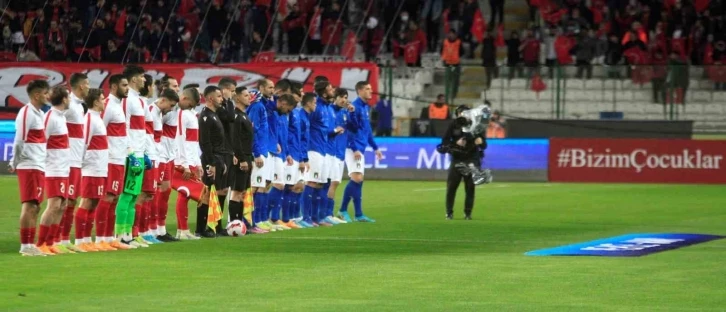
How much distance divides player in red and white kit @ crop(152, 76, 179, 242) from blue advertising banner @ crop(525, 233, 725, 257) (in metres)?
4.60

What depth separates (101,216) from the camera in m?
16.7

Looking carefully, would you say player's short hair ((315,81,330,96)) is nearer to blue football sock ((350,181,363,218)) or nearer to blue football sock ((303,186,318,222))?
blue football sock ((303,186,318,222))

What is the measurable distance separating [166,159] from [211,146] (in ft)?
3.15

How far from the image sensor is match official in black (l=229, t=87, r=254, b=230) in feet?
63.3

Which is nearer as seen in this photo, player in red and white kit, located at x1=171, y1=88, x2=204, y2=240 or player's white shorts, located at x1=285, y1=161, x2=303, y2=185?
player in red and white kit, located at x1=171, y1=88, x2=204, y2=240

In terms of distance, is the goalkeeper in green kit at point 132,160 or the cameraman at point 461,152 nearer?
the goalkeeper in green kit at point 132,160

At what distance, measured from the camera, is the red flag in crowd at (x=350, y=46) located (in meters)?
40.8

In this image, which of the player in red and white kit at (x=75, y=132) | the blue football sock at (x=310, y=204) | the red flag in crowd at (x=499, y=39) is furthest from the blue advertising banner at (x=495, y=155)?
the player in red and white kit at (x=75, y=132)

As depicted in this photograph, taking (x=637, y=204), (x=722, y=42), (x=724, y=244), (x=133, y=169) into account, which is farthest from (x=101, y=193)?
(x=722, y=42)

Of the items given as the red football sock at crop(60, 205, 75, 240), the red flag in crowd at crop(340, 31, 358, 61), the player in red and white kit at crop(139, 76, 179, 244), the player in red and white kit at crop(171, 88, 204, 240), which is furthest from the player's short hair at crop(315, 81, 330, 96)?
the red flag in crowd at crop(340, 31, 358, 61)

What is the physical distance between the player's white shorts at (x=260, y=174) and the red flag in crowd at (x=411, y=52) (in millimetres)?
20145

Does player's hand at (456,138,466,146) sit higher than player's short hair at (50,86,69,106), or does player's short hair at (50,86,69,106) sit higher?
player's short hair at (50,86,69,106)

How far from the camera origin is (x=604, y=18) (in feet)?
133

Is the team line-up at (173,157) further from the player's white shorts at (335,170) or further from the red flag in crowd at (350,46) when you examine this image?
the red flag in crowd at (350,46)
